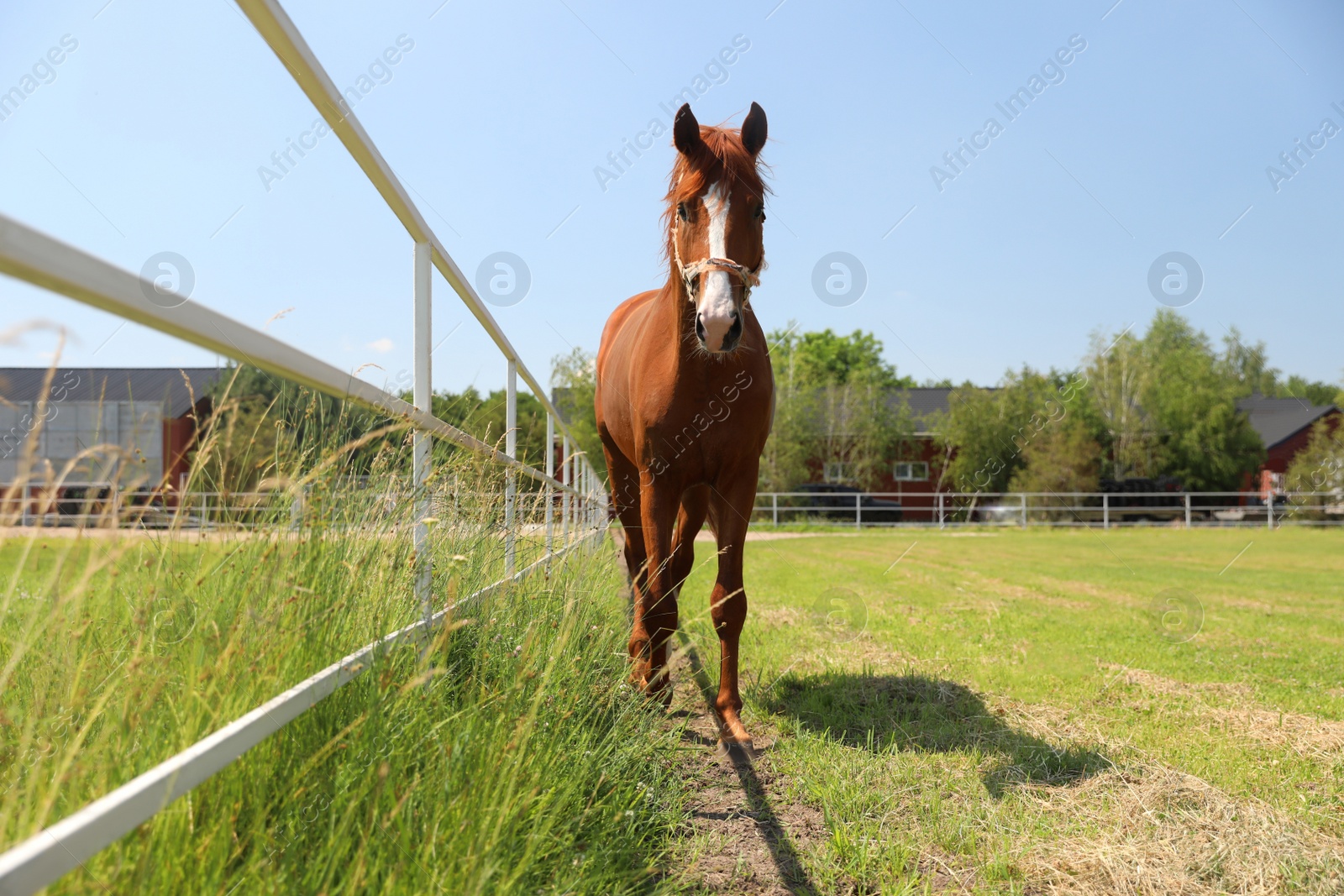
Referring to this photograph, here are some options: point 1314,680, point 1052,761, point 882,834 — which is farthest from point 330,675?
point 1314,680

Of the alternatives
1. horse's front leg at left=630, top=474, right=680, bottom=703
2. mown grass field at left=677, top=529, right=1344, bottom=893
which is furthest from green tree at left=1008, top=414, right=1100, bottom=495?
horse's front leg at left=630, top=474, right=680, bottom=703

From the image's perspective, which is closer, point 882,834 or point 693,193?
point 882,834

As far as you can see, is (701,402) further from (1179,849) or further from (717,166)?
(1179,849)

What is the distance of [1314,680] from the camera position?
4.09 metres

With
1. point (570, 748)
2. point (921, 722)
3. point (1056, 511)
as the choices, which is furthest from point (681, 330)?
point (1056, 511)

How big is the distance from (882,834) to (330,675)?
59.4 inches

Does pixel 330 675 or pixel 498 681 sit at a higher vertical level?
pixel 330 675

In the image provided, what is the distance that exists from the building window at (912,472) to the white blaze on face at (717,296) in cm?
3372

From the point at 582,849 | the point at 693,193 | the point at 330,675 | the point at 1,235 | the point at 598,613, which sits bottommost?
the point at 582,849

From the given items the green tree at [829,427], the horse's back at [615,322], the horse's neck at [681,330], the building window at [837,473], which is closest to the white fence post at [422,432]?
the horse's neck at [681,330]

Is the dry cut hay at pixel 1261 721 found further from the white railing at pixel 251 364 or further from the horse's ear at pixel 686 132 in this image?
the horse's ear at pixel 686 132

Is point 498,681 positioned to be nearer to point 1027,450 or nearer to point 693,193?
point 693,193

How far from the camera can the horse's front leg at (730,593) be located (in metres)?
2.99

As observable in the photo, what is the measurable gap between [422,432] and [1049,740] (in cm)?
254
